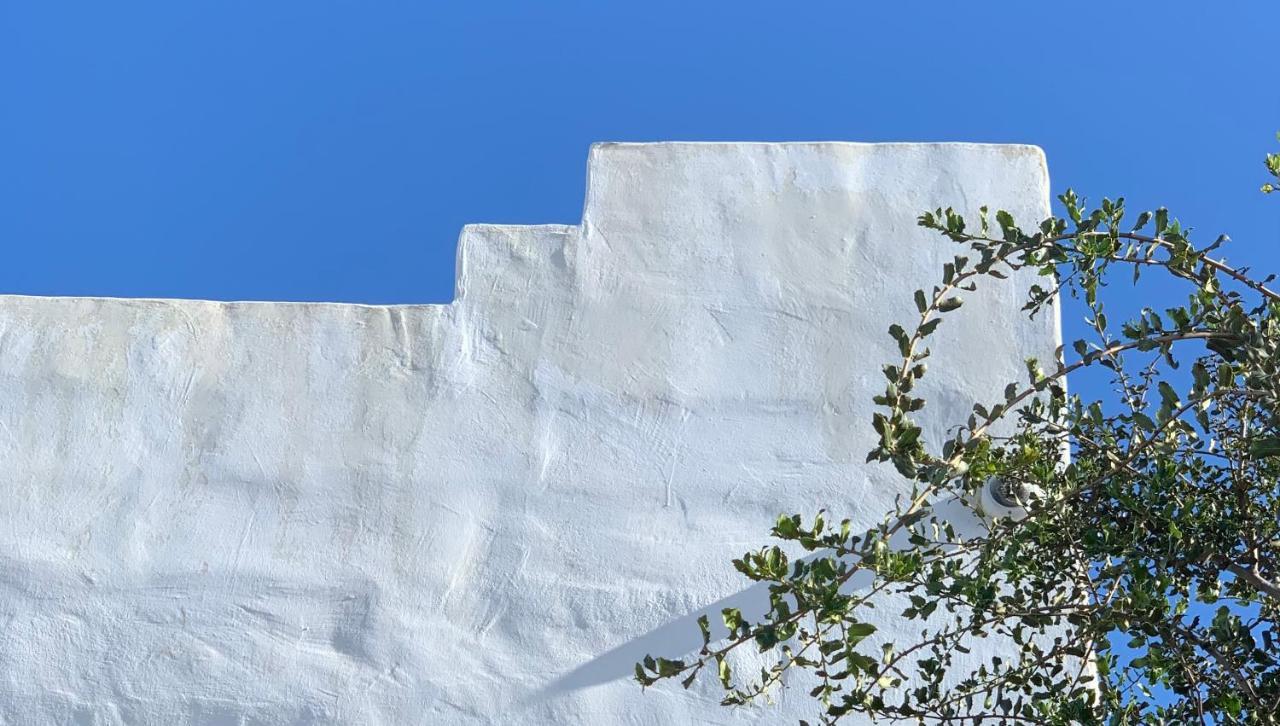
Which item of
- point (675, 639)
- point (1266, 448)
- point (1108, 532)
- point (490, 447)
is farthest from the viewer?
point (490, 447)

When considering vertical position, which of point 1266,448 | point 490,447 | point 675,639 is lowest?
point 1266,448

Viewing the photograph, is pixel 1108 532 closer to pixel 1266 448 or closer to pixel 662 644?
pixel 1266 448

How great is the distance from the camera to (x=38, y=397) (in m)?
4.09

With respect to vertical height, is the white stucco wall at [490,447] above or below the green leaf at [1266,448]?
above

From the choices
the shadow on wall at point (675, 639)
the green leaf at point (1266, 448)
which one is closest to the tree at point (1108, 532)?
the green leaf at point (1266, 448)

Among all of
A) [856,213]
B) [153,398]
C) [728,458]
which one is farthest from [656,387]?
[153,398]

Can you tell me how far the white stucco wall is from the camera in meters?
3.79

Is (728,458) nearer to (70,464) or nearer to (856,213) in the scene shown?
(856,213)

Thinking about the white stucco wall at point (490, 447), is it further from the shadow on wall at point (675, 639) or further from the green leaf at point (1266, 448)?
the green leaf at point (1266, 448)

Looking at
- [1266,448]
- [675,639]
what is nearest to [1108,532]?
[1266,448]

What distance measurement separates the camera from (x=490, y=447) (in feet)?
13.1

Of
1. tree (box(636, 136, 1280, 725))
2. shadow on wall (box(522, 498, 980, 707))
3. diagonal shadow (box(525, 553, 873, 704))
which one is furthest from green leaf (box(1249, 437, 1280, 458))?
diagonal shadow (box(525, 553, 873, 704))

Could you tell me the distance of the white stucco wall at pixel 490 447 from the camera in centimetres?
379

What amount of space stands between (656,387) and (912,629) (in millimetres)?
999
